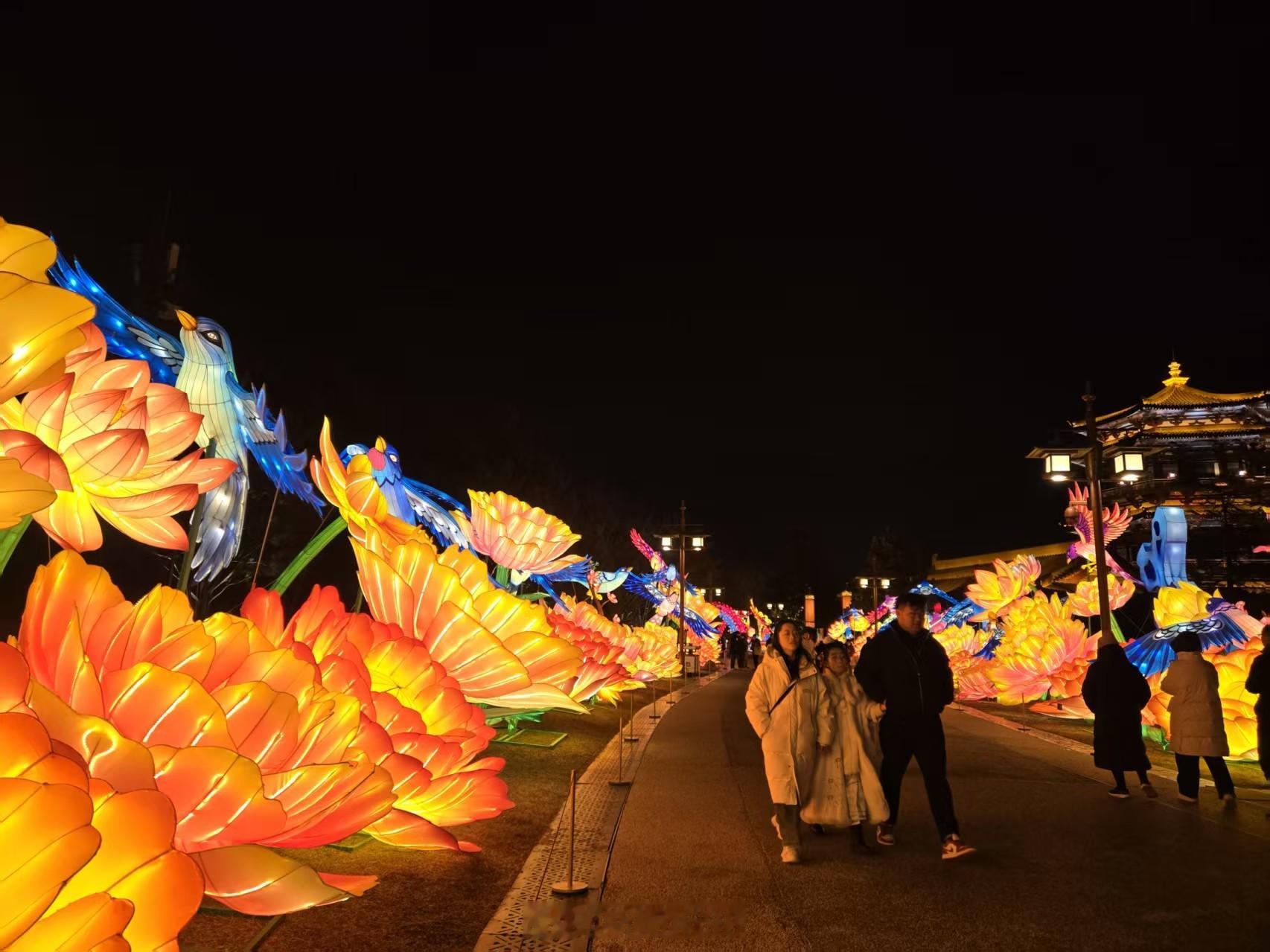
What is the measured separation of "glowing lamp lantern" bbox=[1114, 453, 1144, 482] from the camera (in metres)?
12.0

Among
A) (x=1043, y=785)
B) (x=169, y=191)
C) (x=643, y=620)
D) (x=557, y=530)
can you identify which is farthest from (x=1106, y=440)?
(x=169, y=191)

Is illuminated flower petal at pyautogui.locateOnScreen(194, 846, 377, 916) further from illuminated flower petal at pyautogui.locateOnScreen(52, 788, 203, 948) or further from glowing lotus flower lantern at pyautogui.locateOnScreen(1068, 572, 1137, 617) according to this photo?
glowing lotus flower lantern at pyautogui.locateOnScreen(1068, 572, 1137, 617)

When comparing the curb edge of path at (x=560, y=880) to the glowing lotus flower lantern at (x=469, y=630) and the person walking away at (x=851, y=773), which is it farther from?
the person walking away at (x=851, y=773)

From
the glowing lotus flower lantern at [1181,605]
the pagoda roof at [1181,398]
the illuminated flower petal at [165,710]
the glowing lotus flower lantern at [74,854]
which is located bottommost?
the glowing lotus flower lantern at [74,854]

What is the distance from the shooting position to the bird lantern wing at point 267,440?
212 inches

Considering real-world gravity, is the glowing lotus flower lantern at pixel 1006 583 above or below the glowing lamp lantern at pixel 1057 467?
below

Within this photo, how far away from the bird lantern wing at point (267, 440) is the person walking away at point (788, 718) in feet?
9.72

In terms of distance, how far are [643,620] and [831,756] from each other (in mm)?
37650

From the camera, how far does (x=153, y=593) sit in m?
2.14

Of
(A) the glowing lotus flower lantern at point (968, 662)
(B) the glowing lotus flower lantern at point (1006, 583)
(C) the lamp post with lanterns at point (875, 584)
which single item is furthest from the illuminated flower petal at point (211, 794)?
(C) the lamp post with lanterns at point (875, 584)

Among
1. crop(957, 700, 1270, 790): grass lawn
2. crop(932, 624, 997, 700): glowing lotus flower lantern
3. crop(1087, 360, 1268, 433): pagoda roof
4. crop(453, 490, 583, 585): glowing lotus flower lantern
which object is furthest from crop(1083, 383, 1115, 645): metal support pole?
crop(1087, 360, 1268, 433): pagoda roof

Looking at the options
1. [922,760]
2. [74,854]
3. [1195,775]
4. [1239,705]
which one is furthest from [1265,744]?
[74,854]

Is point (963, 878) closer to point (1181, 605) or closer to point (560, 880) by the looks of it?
point (560, 880)

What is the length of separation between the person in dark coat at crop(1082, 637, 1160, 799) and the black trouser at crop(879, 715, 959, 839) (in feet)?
8.77
